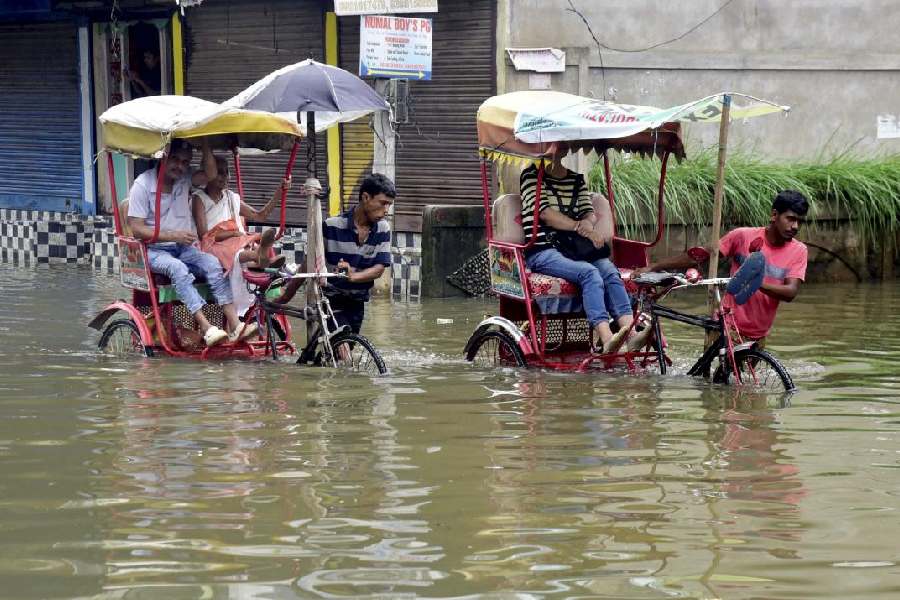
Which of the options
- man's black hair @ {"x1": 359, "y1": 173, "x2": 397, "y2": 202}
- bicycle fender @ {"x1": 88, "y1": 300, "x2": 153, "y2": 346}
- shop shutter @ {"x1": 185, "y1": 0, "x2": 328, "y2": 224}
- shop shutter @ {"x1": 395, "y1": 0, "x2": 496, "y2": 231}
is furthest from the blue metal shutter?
man's black hair @ {"x1": 359, "y1": 173, "x2": 397, "y2": 202}

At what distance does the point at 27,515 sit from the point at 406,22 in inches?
369

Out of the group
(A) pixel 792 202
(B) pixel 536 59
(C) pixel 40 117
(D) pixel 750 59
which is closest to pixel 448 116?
(B) pixel 536 59

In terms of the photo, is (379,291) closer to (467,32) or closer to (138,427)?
(467,32)

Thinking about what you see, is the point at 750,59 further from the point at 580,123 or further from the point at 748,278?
the point at 748,278

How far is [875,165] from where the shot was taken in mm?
15961

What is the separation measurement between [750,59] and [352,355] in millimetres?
7887

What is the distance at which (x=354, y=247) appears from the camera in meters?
9.99

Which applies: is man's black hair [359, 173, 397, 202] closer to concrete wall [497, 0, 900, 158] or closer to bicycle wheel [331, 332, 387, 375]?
bicycle wheel [331, 332, 387, 375]

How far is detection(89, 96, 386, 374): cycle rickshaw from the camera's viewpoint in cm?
965

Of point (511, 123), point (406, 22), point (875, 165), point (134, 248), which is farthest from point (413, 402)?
point (875, 165)

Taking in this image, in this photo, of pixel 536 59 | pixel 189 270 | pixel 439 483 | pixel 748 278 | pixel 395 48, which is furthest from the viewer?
pixel 536 59

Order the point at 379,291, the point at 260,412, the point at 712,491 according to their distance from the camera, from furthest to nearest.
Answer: the point at 379,291 < the point at 260,412 < the point at 712,491

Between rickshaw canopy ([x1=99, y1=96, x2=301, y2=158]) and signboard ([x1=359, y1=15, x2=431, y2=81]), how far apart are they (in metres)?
3.69

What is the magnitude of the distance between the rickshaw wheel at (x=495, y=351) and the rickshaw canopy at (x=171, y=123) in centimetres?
195
